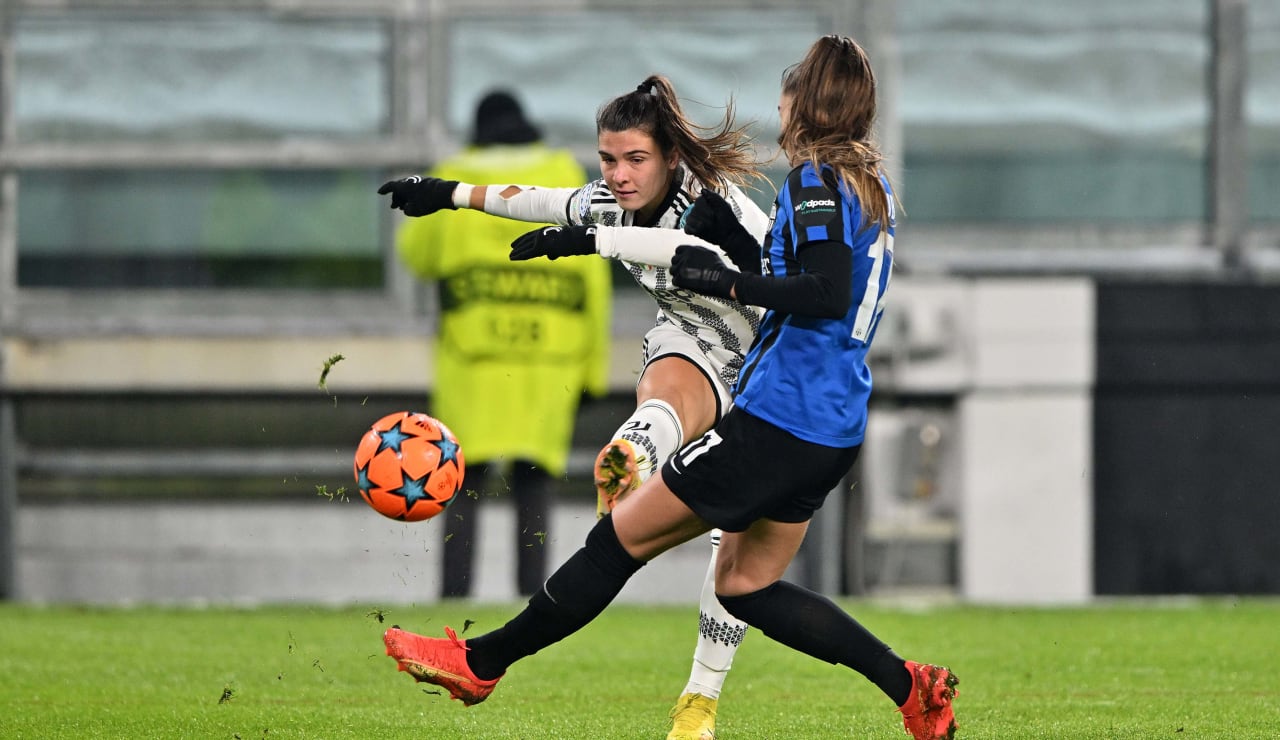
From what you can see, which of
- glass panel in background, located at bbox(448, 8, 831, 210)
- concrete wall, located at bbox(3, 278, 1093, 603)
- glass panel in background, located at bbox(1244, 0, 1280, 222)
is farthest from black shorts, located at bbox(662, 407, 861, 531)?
glass panel in background, located at bbox(1244, 0, 1280, 222)

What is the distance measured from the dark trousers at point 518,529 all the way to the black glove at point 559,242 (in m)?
4.00

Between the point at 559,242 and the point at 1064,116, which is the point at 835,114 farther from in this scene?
the point at 1064,116

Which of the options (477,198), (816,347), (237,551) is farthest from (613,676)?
(237,551)

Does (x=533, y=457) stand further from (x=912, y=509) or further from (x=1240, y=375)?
(x=1240, y=375)

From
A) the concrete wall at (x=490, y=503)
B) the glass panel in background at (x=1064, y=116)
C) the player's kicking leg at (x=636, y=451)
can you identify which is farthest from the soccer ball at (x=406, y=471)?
the glass panel in background at (x=1064, y=116)

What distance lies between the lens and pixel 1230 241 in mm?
10906

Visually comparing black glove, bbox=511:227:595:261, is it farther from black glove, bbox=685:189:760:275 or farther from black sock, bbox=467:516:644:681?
black sock, bbox=467:516:644:681

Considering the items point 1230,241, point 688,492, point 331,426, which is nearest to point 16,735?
point 688,492

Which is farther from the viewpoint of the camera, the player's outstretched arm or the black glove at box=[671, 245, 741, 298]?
the player's outstretched arm

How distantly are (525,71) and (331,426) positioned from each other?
2.27m

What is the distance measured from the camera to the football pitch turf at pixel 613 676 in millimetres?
5453

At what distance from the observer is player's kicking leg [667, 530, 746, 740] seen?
205 inches

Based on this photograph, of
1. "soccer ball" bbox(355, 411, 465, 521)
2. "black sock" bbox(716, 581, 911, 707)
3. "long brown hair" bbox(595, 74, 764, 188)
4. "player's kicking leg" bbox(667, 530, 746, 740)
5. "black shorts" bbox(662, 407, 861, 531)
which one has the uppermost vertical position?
"long brown hair" bbox(595, 74, 764, 188)

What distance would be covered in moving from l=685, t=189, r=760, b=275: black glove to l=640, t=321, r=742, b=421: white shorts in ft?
2.69
